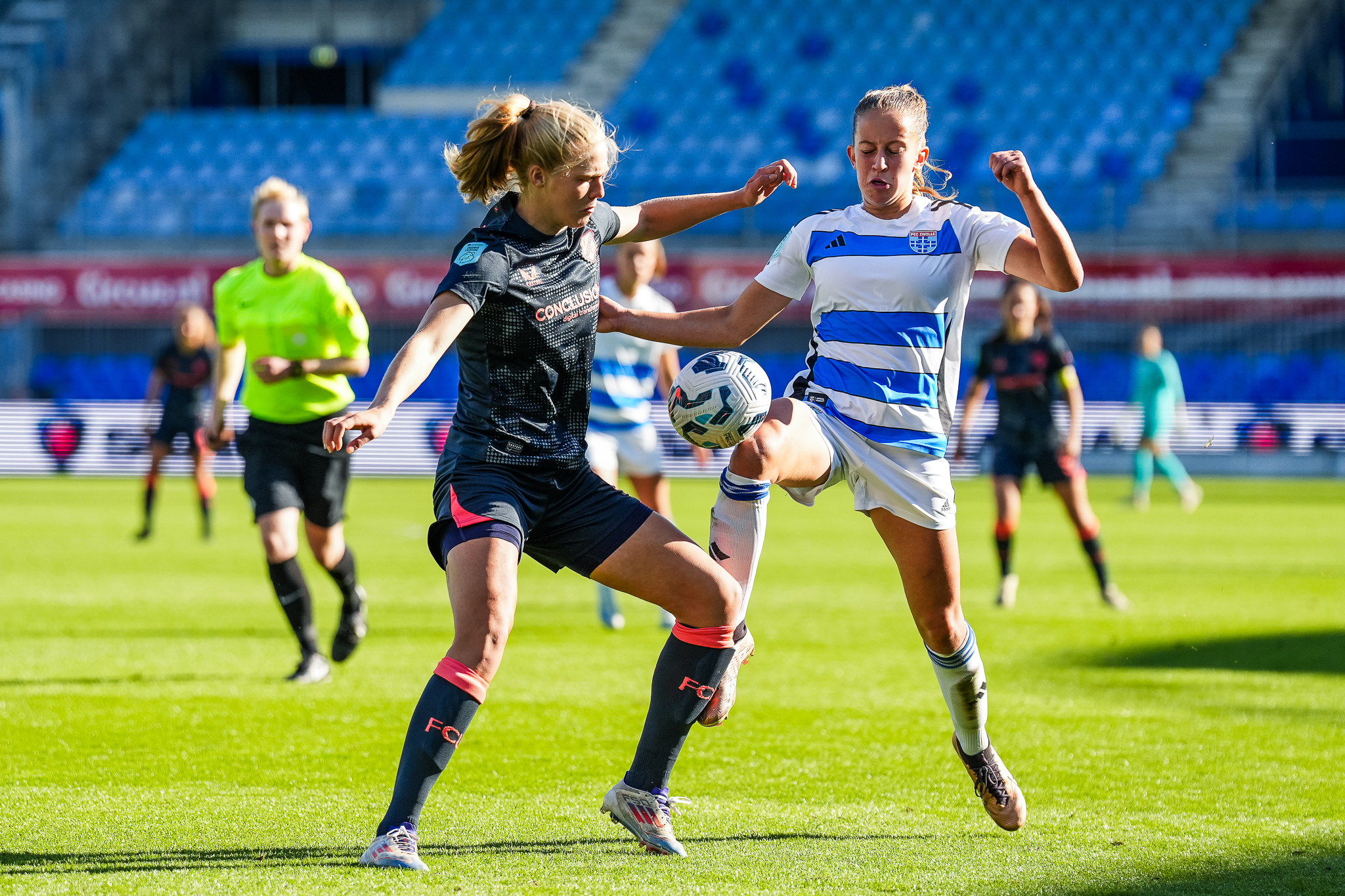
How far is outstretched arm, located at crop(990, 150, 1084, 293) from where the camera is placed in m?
3.84

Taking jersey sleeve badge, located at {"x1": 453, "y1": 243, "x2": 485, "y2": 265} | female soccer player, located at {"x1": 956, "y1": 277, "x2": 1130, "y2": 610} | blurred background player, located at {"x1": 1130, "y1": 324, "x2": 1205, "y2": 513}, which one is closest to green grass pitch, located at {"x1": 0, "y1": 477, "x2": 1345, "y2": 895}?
female soccer player, located at {"x1": 956, "y1": 277, "x2": 1130, "y2": 610}

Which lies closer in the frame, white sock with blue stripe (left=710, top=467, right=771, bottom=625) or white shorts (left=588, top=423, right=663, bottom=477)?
white sock with blue stripe (left=710, top=467, right=771, bottom=625)

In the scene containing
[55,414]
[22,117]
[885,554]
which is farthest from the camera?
[22,117]

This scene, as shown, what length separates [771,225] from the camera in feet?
76.5

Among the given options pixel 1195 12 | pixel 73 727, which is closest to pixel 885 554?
pixel 73 727

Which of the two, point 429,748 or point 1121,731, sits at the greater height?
point 429,748

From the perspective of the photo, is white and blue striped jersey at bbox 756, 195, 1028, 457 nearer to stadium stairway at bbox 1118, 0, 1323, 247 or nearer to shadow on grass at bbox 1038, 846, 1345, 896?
shadow on grass at bbox 1038, 846, 1345, 896

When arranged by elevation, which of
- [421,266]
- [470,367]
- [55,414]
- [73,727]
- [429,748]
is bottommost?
[55,414]

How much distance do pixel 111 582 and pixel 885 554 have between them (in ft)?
19.7

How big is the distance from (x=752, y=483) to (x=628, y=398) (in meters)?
4.43

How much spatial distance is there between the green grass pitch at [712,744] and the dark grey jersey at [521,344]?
1.09 m

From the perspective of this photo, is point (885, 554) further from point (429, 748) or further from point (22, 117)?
point (22, 117)

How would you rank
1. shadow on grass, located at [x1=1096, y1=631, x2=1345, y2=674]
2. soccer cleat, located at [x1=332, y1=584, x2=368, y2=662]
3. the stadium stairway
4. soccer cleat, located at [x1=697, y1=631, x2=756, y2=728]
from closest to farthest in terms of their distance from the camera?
soccer cleat, located at [x1=697, y1=631, x2=756, y2=728], soccer cleat, located at [x1=332, y1=584, x2=368, y2=662], shadow on grass, located at [x1=1096, y1=631, x2=1345, y2=674], the stadium stairway

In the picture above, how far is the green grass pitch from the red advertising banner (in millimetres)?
11504
